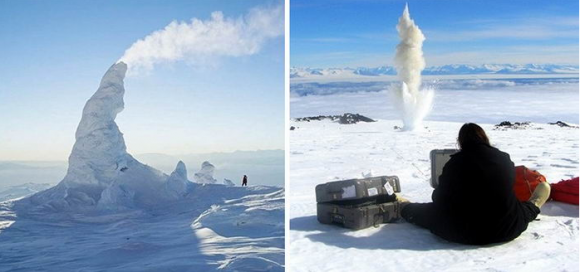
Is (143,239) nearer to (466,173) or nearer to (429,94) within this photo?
(466,173)

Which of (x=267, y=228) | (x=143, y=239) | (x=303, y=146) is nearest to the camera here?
(x=143, y=239)

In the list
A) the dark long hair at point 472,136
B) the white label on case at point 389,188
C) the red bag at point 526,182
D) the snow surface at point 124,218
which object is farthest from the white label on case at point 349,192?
the snow surface at point 124,218

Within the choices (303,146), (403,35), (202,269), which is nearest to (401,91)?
(403,35)

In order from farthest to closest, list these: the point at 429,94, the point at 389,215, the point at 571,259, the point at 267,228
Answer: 1. the point at 429,94
2. the point at 267,228
3. the point at 389,215
4. the point at 571,259

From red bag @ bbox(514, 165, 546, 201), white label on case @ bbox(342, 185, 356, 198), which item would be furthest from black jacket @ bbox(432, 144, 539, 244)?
red bag @ bbox(514, 165, 546, 201)

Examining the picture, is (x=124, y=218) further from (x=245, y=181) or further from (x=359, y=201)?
(x=359, y=201)

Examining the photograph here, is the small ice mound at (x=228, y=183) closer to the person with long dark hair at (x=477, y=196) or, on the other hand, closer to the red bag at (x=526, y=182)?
the red bag at (x=526, y=182)

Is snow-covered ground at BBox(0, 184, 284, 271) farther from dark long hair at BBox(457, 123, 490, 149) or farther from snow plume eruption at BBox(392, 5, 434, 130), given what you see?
snow plume eruption at BBox(392, 5, 434, 130)
